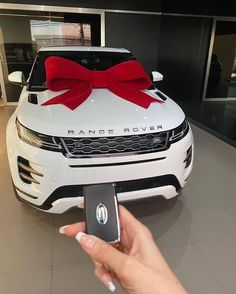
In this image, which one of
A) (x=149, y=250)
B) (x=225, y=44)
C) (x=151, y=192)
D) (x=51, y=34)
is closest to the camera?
(x=149, y=250)

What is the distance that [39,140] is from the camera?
145 cm

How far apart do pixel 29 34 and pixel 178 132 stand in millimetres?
4917

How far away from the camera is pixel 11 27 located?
5184 mm

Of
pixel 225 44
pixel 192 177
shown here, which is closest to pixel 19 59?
pixel 225 44

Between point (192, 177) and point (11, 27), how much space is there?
16.0ft

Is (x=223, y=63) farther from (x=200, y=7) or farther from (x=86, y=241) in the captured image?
(x=86, y=241)

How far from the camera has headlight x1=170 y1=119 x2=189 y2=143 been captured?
5.29 ft

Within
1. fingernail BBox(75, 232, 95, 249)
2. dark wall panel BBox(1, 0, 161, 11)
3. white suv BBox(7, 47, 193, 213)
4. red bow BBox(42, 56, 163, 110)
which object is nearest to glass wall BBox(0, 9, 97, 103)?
dark wall panel BBox(1, 0, 161, 11)

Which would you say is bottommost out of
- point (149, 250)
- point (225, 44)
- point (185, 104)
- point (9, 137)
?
point (185, 104)

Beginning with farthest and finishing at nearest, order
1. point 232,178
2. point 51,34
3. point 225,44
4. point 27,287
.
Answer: point 51,34
point 225,44
point 232,178
point 27,287

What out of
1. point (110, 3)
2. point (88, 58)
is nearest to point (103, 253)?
point (88, 58)

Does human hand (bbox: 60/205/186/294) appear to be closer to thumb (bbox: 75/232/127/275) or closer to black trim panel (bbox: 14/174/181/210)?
thumb (bbox: 75/232/127/275)

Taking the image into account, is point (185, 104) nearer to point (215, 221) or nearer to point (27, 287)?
point (215, 221)

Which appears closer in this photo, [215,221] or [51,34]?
[215,221]
